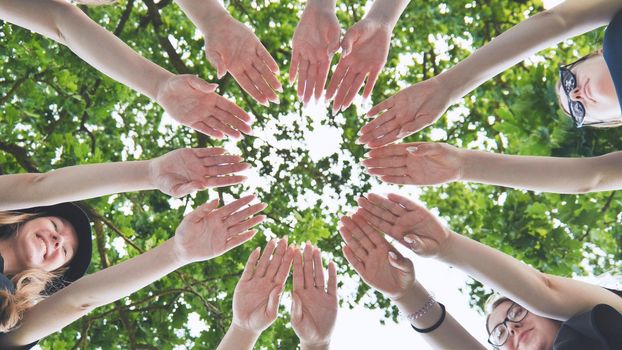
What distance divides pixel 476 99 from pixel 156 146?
4621 millimetres

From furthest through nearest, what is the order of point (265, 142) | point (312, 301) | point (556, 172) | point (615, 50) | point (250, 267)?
point (265, 142) < point (250, 267) < point (312, 301) < point (556, 172) < point (615, 50)

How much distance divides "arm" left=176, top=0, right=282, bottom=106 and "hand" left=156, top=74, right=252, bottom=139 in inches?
9.0

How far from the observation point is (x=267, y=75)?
4207mm

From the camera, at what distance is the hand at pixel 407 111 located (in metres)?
4.21

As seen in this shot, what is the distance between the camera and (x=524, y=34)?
390 cm

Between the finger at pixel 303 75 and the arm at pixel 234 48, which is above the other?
the arm at pixel 234 48

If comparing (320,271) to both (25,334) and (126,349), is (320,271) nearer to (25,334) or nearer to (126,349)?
(25,334)

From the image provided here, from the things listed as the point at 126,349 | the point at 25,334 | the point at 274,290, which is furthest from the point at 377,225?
the point at 126,349

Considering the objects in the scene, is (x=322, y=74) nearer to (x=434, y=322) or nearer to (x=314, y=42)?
(x=314, y=42)

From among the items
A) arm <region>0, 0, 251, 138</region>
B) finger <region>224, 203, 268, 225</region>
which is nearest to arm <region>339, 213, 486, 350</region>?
finger <region>224, 203, 268, 225</region>

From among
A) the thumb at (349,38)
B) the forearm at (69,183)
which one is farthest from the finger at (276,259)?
the thumb at (349,38)

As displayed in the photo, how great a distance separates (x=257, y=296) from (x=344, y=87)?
1812mm

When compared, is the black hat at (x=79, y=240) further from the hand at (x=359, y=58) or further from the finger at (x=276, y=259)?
the hand at (x=359, y=58)

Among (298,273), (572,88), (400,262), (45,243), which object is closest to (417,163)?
(400,262)
